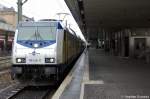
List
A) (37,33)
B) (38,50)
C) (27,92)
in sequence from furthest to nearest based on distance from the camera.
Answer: (37,33), (27,92), (38,50)

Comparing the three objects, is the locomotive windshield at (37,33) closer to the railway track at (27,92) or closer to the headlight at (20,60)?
the headlight at (20,60)

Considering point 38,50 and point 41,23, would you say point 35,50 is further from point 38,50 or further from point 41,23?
→ point 41,23

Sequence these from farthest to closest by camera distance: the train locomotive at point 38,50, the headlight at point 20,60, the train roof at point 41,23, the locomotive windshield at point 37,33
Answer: the train roof at point 41,23 → the locomotive windshield at point 37,33 → the headlight at point 20,60 → the train locomotive at point 38,50

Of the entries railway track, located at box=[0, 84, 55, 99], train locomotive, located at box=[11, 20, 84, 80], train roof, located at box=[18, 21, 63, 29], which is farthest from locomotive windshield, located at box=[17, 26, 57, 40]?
railway track, located at box=[0, 84, 55, 99]

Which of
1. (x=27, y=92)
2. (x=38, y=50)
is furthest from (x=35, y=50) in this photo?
(x=27, y=92)

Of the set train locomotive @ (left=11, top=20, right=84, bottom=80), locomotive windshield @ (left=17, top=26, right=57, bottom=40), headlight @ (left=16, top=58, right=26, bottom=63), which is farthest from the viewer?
locomotive windshield @ (left=17, top=26, right=57, bottom=40)

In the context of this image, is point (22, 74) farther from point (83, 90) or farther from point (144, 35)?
point (144, 35)

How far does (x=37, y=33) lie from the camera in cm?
1748

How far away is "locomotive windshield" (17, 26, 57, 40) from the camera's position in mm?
17312

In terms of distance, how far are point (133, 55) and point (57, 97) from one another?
32574 mm

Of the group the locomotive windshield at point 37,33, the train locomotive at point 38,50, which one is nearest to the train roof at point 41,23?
the train locomotive at point 38,50

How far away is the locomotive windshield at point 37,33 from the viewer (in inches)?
682

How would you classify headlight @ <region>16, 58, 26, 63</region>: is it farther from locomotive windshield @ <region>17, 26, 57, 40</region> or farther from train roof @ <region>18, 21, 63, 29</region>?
train roof @ <region>18, 21, 63, 29</region>

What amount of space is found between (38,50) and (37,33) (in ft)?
3.42
